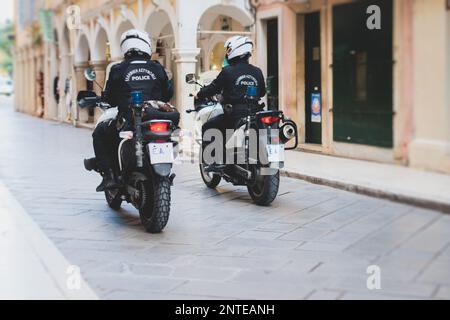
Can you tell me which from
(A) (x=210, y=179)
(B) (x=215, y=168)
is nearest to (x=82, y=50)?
(A) (x=210, y=179)

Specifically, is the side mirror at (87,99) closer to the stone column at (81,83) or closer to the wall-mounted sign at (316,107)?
the wall-mounted sign at (316,107)

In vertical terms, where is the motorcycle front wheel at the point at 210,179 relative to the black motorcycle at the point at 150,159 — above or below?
below

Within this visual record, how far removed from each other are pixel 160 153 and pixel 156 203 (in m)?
0.42

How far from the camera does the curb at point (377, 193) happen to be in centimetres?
773

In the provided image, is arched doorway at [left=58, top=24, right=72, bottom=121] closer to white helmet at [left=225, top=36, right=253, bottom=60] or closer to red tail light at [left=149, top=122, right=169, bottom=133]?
white helmet at [left=225, top=36, right=253, bottom=60]

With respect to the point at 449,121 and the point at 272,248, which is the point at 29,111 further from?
the point at 272,248

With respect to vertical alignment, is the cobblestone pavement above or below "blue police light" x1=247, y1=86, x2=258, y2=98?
below

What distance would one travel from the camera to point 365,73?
12.3 m

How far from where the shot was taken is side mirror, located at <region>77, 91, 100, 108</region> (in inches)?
294

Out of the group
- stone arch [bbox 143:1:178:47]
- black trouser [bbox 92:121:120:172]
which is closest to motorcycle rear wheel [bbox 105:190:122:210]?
black trouser [bbox 92:121:120:172]

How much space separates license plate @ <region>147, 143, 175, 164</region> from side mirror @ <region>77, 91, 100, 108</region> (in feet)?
3.90

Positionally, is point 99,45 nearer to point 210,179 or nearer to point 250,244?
point 210,179

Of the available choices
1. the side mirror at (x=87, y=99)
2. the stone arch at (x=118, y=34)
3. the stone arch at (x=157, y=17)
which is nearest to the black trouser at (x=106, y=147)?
the side mirror at (x=87, y=99)

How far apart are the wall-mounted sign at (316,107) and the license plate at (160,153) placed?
25.1ft
